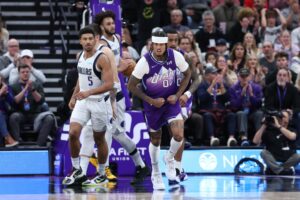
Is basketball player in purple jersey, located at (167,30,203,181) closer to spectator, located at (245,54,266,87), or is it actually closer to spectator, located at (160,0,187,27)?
spectator, located at (245,54,266,87)

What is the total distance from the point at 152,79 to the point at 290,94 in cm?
548

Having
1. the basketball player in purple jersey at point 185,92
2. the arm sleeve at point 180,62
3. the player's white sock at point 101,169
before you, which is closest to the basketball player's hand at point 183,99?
the basketball player in purple jersey at point 185,92

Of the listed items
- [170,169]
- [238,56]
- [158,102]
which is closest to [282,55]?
[238,56]

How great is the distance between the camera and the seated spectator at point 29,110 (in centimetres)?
2191

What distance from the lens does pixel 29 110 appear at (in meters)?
22.1

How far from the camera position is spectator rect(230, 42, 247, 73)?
23953 mm

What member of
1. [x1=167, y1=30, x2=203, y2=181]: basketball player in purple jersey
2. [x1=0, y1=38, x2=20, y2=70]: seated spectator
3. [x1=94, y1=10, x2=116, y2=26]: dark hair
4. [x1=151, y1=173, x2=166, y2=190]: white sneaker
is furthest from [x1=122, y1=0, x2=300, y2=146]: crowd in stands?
[x1=151, y1=173, x2=166, y2=190]: white sneaker

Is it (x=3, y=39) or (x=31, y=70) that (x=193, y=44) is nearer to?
(x=31, y=70)

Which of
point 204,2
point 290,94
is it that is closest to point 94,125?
point 290,94

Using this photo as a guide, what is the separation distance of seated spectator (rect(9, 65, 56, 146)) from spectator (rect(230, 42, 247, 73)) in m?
4.48

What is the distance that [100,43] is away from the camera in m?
18.4

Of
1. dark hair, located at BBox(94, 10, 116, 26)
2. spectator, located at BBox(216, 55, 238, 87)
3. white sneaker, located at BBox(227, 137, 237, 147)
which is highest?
dark hair, located at BBox(94, 10, 116, 26)

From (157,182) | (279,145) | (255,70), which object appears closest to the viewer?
(157,182)

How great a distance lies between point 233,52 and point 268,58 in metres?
0.97
